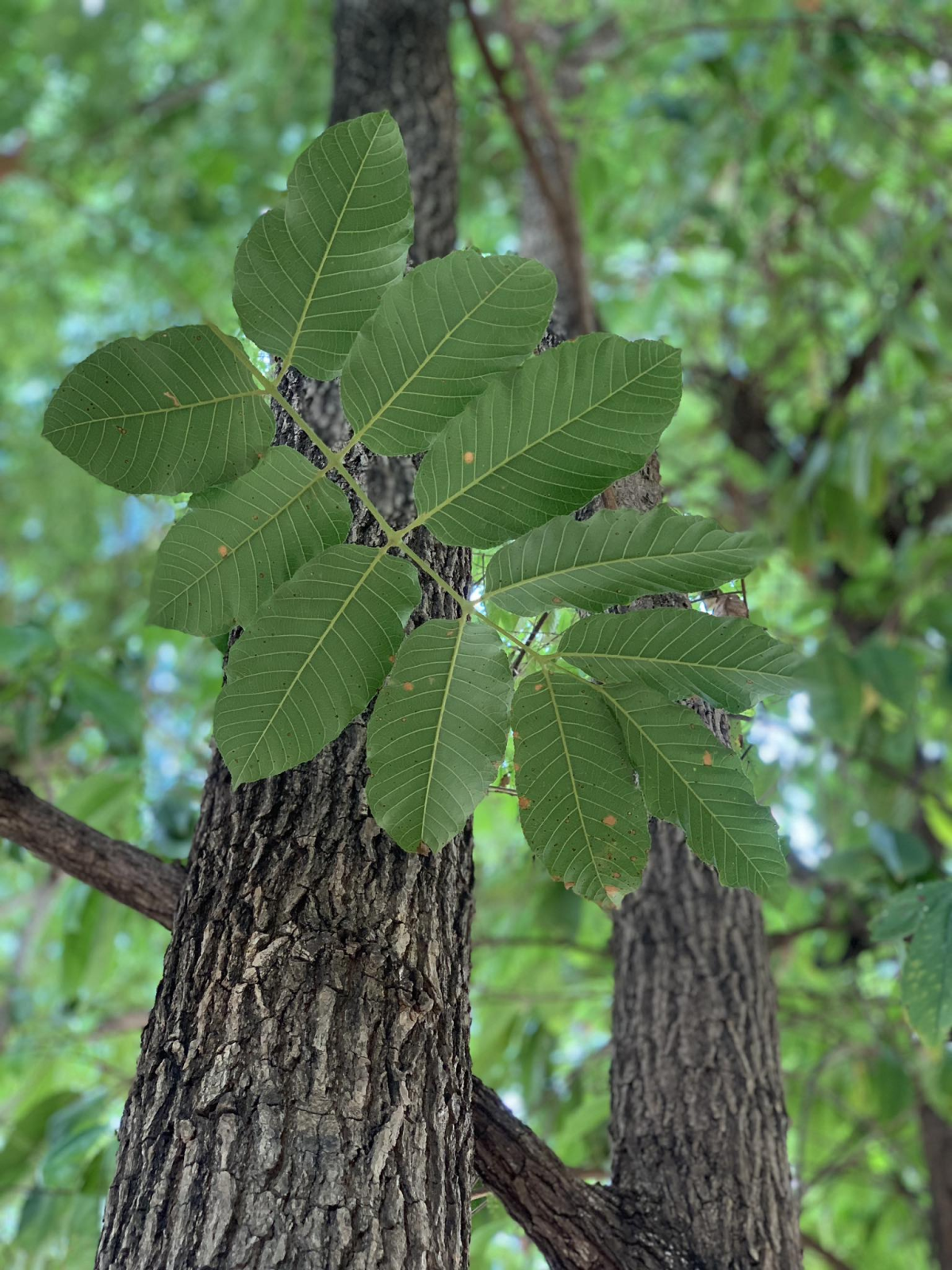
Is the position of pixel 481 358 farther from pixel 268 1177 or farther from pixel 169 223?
pixel 169 223

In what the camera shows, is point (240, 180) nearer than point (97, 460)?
No

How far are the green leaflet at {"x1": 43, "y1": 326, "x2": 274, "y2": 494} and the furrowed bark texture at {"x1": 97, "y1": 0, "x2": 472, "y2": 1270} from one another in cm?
27

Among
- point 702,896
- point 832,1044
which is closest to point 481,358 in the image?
point 702,896

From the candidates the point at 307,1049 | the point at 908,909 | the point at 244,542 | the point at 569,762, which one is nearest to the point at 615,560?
the point at 569,762

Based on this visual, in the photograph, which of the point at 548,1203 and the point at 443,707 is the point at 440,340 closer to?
the point at 443,707

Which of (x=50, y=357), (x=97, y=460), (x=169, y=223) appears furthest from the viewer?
(x=50, y=357)

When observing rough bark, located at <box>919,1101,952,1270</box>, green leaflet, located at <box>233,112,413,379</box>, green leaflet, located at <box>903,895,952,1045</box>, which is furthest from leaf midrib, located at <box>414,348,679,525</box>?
rough bark, located at <box>919,1101,952,1270</box>

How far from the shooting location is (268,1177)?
0.75 metres

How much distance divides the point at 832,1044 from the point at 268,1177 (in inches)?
87.0

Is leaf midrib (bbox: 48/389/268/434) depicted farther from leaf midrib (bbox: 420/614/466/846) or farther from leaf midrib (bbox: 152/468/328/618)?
leaf midrib (bbox: 420/614/466/846)

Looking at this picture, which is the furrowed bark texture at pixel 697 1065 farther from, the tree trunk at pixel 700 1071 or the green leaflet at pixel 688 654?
the green leaflet at pixel 688 654

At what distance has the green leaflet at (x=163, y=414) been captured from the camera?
2.24ft

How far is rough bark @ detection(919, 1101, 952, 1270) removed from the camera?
231 centimetres

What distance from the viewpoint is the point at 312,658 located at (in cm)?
74
